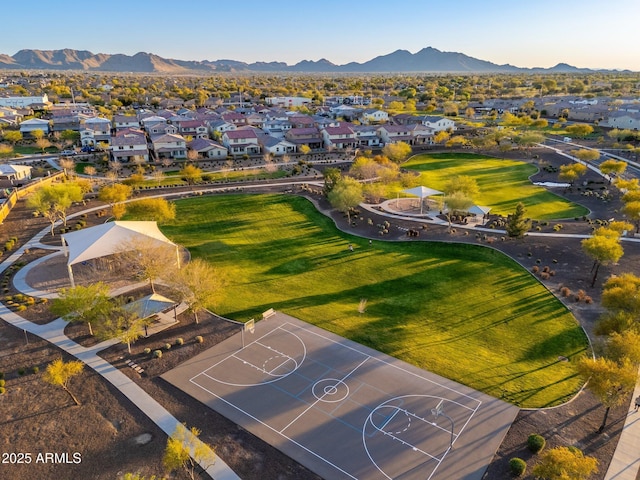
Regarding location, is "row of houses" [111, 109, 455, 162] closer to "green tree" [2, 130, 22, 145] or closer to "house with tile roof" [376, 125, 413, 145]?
"house with tile roof" [376, 125, 413, 145]

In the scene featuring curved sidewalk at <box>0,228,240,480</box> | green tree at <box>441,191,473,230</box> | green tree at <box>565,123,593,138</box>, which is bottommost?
curved sidewalk at <box>0,228,240,480</box>

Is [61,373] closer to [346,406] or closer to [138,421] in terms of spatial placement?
[138,421]

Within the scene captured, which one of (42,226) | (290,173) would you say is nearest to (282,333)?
(42,226)

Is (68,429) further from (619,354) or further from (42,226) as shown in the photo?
(42,226)

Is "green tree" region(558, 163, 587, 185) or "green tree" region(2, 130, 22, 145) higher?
"green tree" region(2, 130, 22, 145)

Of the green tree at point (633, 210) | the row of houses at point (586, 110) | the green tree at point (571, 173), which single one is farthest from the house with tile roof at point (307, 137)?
the row of houses at point (586, 110)

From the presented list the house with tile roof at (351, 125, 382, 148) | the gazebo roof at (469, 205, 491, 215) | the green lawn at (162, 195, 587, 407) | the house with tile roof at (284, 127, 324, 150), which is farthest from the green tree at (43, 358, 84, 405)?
the house with tile roof at (351, 125, 382, 148)

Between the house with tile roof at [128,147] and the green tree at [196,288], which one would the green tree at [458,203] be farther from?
the house with tile roof at [128,147]

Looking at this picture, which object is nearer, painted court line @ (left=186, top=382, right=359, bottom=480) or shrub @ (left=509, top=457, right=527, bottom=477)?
shrub @ (left=509, top=457, right=527, bottom=477)

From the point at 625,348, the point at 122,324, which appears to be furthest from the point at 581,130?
the point at 122,324
